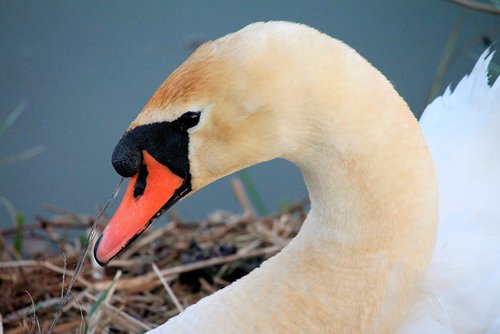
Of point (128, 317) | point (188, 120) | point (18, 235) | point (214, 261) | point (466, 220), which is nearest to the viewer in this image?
point (188, 120)

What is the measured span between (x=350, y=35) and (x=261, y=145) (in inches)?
78.5

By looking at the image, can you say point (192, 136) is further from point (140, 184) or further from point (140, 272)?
point (140, 272)

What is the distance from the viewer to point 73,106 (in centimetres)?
312

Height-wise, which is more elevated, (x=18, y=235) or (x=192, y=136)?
(x=192, y=136)

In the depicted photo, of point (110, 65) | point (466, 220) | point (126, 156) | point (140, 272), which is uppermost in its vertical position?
point (126, 156)

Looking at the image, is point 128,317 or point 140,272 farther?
point 140,272

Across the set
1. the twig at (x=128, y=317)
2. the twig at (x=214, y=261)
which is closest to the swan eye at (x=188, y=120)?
the twig at (x=128, y=317)

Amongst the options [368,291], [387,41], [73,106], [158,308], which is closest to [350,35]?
[387,41]

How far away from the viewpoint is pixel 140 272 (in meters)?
2.21

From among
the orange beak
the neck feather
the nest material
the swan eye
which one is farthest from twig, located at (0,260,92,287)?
the swan eye

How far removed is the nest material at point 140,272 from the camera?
1.97m

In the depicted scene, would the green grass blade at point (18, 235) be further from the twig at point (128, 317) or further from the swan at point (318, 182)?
the swan at point (318, 182)

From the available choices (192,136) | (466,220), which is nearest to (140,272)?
A: (466,220)

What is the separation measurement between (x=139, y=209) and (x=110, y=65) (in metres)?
1.92
